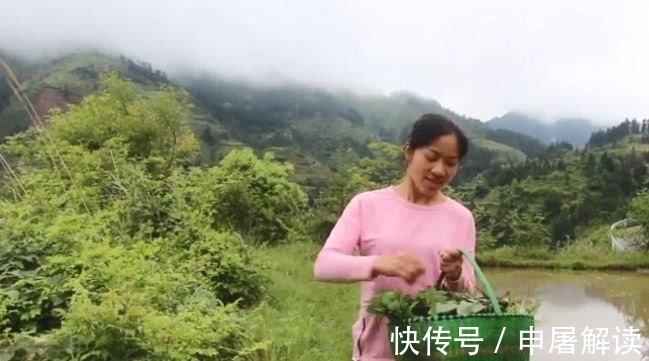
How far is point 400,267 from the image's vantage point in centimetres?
128

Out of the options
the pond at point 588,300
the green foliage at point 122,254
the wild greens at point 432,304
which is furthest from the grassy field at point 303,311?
the wild greens at point 432,304

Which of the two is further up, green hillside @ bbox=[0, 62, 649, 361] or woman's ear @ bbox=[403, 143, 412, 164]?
woman's ear @ bbox=[403, 143, 412, 164]

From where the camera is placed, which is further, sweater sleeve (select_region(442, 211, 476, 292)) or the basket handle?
sweater sleeve (select_region(442, 211, 476, 292))

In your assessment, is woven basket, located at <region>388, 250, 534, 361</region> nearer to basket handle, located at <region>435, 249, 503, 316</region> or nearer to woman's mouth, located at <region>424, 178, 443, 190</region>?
basket handle, located at <region>435, 249, 503, 316</region>

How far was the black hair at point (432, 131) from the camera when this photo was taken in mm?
1438

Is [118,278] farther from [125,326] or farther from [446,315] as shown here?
[446,315]

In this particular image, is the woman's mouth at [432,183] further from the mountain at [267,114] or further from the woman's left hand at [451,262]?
the mountain at [267,114]

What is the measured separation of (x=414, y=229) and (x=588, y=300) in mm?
10506

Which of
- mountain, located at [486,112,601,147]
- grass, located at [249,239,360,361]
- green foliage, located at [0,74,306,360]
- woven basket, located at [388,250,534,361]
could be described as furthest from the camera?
mountain, located at [486,112,601,147]

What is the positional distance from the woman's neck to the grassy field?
2187 millimetres

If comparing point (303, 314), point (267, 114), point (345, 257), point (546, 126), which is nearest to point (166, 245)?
point (303, 314)

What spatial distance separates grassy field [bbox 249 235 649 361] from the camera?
3.96m

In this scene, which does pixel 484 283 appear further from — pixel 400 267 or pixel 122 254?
pixel 122 254

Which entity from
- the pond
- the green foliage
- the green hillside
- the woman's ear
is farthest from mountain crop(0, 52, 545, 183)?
the woman's ear
